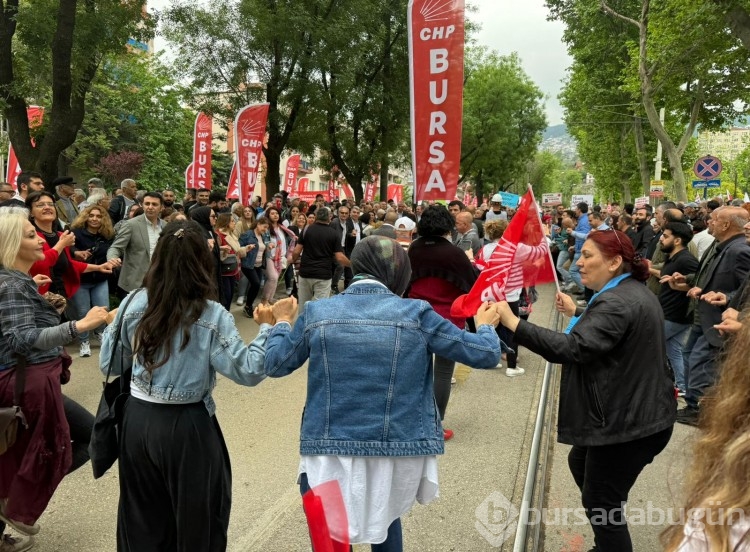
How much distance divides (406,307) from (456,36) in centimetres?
456

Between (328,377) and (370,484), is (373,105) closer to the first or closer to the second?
(328,377)

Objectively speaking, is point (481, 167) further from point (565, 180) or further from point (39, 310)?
point (565, 180)

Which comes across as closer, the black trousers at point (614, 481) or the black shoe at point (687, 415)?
the black trousers at point (614, 481)

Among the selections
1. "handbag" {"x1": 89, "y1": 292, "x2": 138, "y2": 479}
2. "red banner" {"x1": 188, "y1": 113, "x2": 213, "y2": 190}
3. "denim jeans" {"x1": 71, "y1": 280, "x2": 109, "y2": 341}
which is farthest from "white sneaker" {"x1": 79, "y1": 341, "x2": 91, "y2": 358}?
"red banner" {"x1": 188, "y1": 113, "x2": 213, "y2": 190}

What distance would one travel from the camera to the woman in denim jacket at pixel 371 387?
7.09ft

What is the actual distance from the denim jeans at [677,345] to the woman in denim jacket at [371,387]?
4.37 meters

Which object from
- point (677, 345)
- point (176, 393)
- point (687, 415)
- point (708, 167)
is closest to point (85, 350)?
point (176, 393)

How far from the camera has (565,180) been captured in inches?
5620

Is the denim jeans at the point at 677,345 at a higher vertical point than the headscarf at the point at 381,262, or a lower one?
lower

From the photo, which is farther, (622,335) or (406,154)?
(406,154)

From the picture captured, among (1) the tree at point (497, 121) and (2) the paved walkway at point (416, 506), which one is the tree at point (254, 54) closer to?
(2) the paved walkway at point (416, 506)

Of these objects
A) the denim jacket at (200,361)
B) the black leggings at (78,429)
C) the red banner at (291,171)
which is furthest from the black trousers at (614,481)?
the red banner at (291,171)

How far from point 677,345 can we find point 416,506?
377cm

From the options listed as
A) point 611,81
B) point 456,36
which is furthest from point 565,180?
point 456,36
